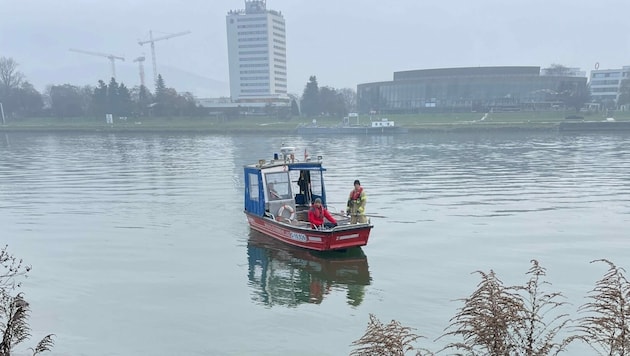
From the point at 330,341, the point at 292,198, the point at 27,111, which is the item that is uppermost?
the point at 27,111

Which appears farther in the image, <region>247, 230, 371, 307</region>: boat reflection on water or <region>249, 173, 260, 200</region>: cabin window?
<region>249, 173, 260, 200</region>: cabin window

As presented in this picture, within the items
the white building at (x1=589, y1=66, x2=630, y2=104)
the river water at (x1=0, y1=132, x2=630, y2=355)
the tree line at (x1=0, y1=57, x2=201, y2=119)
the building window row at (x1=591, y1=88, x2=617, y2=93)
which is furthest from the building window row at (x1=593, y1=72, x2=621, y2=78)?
the river water at (x1=0, y1=132, x2=630, y2=355)

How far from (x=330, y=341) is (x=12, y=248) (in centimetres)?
1430

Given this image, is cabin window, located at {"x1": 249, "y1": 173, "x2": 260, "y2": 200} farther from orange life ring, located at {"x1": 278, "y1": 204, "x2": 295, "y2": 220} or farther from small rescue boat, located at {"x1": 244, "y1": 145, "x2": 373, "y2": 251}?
orange life ring, located at {"x1": 278, "y1": 204, "x2": 295, "y2": 220}

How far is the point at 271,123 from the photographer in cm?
10544

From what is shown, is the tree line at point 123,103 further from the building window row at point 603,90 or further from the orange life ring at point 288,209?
the orange life ring at point 288,209

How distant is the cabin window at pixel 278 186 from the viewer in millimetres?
17953

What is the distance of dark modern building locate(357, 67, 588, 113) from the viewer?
121 m

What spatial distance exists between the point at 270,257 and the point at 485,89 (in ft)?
405

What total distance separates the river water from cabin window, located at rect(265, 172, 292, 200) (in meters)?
1.92

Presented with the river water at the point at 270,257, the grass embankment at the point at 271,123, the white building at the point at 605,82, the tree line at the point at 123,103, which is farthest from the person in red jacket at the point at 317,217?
the white building at the point at 605,82

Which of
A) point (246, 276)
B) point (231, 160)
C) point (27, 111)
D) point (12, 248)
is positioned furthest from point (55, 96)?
point (246, 276)

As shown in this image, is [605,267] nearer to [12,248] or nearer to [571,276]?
[571,276]

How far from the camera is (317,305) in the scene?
12734 millimetres
